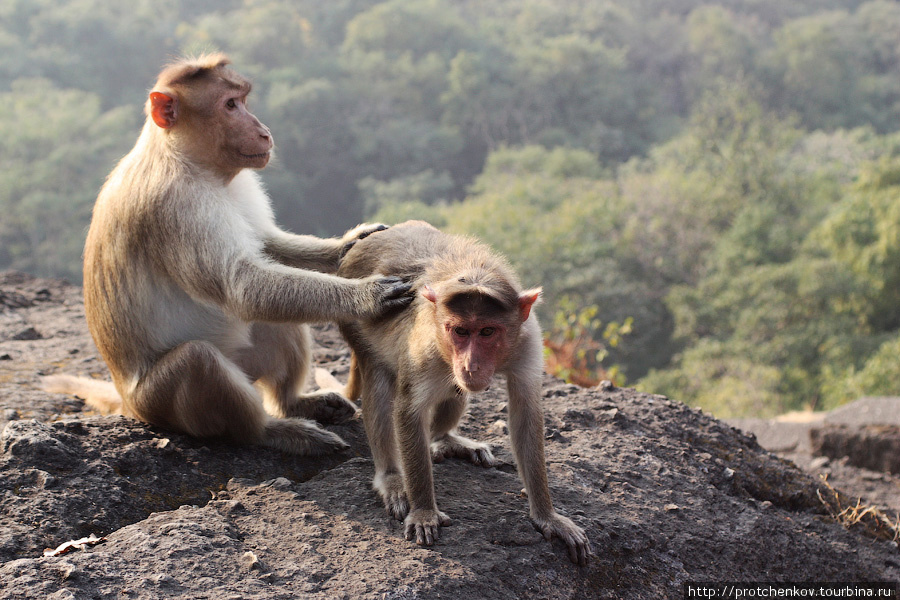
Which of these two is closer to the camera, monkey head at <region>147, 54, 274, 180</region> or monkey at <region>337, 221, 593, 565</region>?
monkey at <region>337, 221, 593, 565</region>

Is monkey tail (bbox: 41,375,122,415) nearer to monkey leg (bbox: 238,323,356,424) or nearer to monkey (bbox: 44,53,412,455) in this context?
monkey (bbox: 44,53,412,455)

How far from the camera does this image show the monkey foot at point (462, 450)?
3781 mm

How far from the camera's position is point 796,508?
437cm

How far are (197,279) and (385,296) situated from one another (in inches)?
33.3

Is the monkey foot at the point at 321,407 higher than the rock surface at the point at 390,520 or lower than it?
higher

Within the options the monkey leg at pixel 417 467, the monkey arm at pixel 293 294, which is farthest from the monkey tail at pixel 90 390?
the monkey leg at pixel 417 467

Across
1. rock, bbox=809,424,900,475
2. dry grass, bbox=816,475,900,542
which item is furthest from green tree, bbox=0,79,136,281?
dry grass, bbox=816,475,900,542

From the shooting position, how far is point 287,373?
4.07 meters

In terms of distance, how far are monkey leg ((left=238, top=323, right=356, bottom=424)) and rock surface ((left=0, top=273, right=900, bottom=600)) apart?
0.47 feet

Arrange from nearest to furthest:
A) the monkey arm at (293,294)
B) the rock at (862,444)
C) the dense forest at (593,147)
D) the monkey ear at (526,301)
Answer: the monkey ear at (526,301) → the monkey arm at (293,294) → the rock at (862,444) → the dense forest at (593,147)

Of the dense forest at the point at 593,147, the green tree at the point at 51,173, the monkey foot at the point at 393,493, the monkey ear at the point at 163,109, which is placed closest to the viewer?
the monkey foot at the point at 393,493

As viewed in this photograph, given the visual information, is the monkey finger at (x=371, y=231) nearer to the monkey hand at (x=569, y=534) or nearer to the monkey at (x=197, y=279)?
the monkey at (x=197, y=279)

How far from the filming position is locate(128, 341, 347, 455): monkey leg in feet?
11.4

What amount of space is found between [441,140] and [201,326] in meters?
50.6
